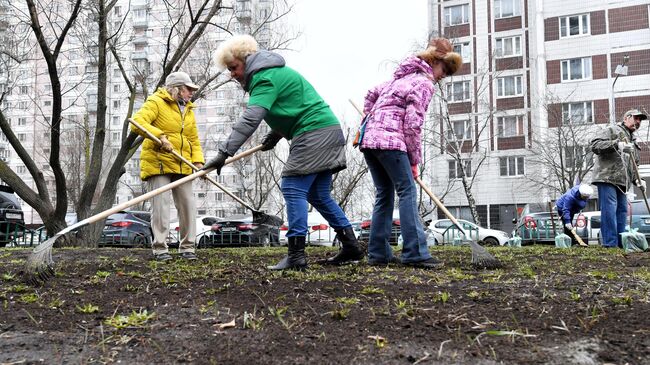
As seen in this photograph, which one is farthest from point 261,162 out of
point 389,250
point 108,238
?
point 389,250

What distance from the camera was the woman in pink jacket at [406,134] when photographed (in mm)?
4637

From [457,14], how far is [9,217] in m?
31.8

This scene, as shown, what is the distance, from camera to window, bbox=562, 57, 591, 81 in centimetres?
3416

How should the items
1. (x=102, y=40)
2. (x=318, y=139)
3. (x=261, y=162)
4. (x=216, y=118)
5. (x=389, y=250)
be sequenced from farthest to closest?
(x=216, y=118) < (x=261, y=162) < (x=102, y=40) < (x=389, y=250) < (x=318, y=139)

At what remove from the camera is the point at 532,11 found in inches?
1406

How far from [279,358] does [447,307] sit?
1.04 metres

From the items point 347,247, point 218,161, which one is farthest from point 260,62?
point 347,247

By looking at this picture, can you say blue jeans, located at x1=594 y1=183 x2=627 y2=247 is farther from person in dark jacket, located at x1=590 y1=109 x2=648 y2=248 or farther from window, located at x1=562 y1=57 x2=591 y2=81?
window, located at x1=562 y1=57 x2=591 y2=81

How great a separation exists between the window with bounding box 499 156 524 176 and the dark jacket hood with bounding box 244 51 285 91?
33.1 m

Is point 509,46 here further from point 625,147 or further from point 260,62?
point 260,62

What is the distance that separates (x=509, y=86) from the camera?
117ft

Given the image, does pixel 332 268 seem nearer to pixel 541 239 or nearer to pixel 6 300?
pixel 6 300

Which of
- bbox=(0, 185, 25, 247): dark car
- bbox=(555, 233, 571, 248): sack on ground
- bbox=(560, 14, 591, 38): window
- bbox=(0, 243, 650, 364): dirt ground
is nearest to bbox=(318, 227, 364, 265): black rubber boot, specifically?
bbox=(0, 243, 650, 364): dirt ground

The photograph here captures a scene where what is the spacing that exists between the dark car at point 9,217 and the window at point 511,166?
1134 inches
